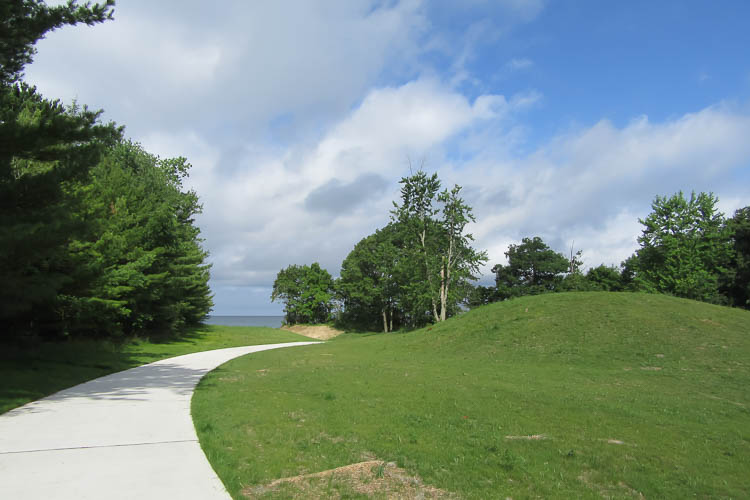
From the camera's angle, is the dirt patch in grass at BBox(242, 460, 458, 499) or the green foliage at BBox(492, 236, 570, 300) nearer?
the dirt patch in grass at BBox(242, 460, 458, 499)

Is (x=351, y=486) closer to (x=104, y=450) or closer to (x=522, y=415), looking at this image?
(x=104, y=450)

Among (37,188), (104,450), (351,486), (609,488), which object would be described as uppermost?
(37,188)

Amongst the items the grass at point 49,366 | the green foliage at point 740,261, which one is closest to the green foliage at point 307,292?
the grass at point 49,366

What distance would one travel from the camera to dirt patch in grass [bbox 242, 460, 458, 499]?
467cm

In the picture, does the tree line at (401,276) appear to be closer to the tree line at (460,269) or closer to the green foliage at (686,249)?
the tree line at (460,269)

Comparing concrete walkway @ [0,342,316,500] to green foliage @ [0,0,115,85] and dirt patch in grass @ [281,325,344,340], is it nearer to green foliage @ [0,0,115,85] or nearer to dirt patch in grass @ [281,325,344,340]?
green foliage @ [0,0,115,85]

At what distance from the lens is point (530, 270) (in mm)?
68562

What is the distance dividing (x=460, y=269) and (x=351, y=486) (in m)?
35.8

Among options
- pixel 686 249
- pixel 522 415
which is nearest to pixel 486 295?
pixel 686 249

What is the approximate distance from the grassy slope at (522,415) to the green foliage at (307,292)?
2015 inches

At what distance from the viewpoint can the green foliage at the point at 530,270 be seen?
6600 centimetres

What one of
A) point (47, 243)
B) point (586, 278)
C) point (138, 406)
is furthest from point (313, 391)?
point (586, 278)

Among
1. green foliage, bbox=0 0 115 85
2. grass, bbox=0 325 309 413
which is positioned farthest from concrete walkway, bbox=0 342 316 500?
green foliage, bbox=0 0 115 85

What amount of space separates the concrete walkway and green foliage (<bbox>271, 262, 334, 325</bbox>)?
6140 cm
